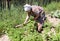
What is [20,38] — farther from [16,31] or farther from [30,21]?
[30,21]

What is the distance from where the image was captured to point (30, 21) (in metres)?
6.61

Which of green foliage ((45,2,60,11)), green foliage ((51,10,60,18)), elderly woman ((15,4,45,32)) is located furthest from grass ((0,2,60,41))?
green foliage ((45,2,60,11))

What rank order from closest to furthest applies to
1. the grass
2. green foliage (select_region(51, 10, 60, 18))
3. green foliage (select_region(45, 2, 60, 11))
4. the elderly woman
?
the grass, the elderly woman, green foliage (select_region(51, 10, 60, 18)), green foliage (select_region(45, 2, 60, 11))

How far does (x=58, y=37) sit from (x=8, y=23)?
79.4 inches

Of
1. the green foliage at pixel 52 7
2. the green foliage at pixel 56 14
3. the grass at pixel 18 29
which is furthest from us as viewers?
the green foliage at pixel 52 7

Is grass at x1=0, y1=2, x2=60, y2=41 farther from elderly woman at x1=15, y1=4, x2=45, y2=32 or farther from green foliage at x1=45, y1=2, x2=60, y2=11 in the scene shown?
green foliage at x1=45, y1=2, x2=60, y2=11

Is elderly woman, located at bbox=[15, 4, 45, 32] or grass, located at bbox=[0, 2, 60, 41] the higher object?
elderly woman, located at bbox=[15, 4, 45, 32]

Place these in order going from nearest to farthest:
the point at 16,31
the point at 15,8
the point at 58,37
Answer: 1. the point at 58,37
2. the point at 16,31
3. the point at 15,8

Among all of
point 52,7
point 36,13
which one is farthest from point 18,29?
point 52,7

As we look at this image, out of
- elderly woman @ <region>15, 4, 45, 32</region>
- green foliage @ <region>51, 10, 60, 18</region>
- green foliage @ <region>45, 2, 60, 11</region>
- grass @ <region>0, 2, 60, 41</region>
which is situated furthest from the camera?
green foliage @ <region>45, 2, 60, 11</region>

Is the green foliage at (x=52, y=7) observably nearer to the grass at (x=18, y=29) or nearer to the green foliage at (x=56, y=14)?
the green foliage at (x=56, y=14)

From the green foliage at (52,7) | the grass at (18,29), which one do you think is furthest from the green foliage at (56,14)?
the grass at (18,29)

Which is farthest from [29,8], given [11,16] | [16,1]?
[16,1]

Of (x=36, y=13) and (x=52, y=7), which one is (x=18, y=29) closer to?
(x=36, y=13)
